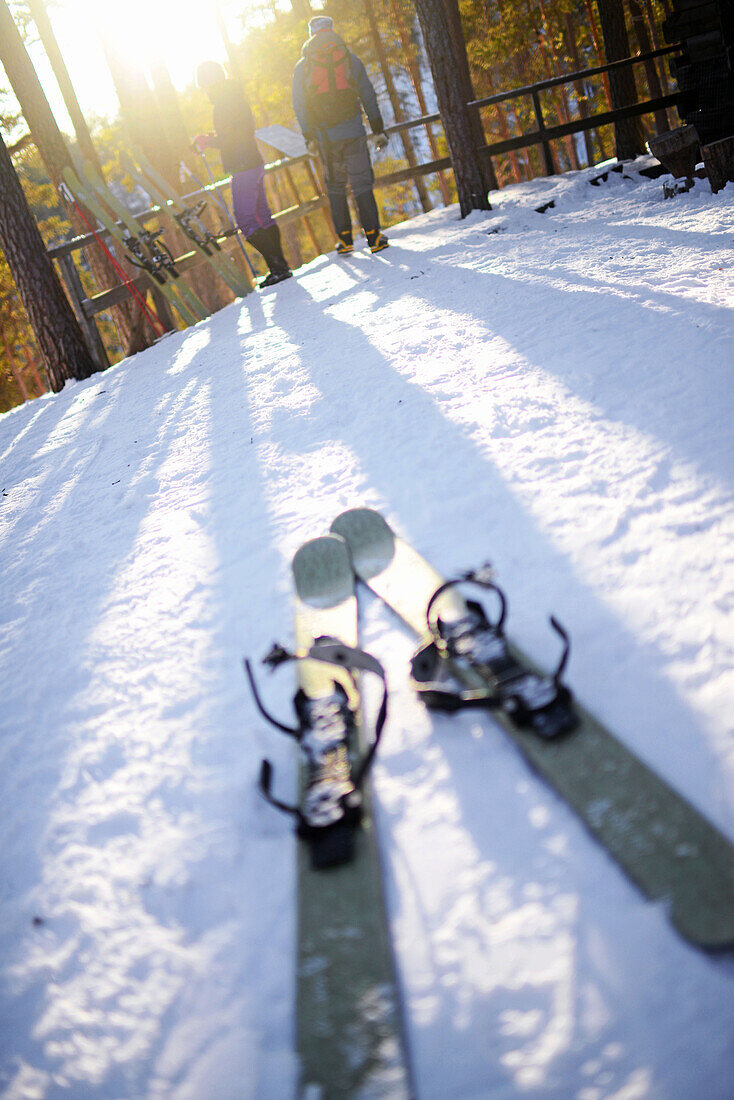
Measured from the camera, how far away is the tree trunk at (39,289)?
611cm

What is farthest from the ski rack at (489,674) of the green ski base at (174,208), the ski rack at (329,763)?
the green ski base at (174,208)

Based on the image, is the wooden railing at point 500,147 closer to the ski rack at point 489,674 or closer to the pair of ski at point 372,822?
the pair of ski at point 372,822

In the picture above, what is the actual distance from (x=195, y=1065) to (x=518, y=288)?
14.0ft

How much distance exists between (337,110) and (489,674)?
258 inches

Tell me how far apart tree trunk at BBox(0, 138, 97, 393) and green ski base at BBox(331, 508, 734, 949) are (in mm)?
6610

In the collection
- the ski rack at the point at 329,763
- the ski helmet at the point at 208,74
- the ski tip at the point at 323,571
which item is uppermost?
the ski helmet at the point at 208,74

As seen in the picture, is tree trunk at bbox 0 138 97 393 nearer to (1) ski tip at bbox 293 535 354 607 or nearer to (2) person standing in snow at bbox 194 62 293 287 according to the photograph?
(2) person standing in snow at bbox 194 62 293 287

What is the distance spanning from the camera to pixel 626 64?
7582 millimetres

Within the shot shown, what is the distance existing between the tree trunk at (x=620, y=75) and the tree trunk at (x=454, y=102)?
2597mm

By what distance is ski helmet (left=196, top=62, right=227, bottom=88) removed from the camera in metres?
6.19

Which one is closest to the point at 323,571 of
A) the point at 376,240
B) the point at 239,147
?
the point at 376,240

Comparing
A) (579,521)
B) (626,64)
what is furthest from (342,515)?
(626,64)

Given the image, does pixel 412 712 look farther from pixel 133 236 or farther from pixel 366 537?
pixel 133 236

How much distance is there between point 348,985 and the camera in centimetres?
101
